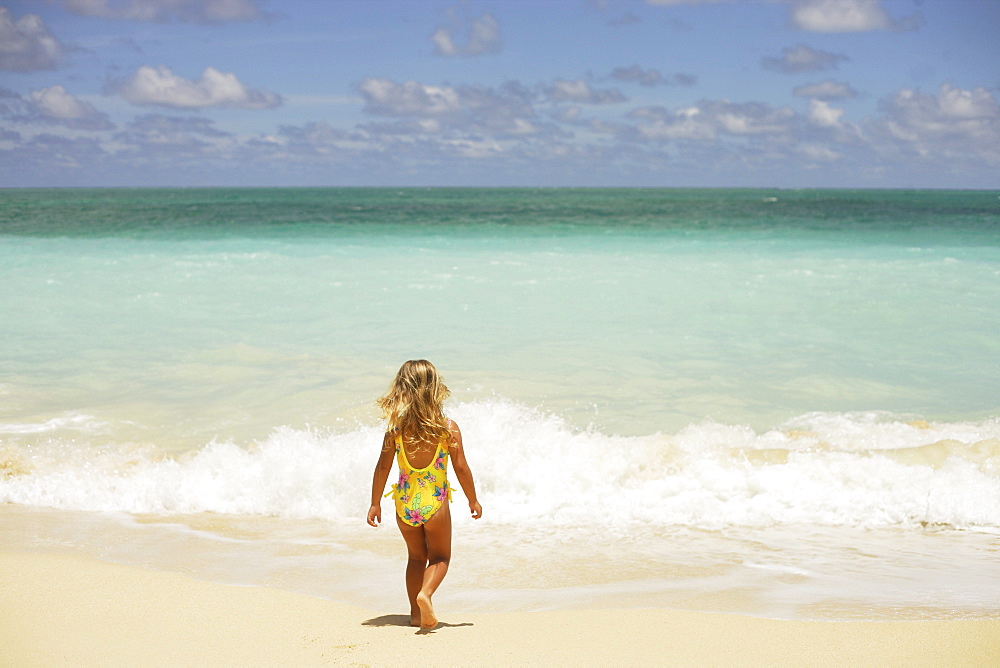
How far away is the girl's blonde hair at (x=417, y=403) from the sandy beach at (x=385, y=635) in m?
0.88

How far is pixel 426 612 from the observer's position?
11.1ft

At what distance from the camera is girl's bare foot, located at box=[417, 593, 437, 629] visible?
3398 millimetres

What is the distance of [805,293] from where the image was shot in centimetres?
1491

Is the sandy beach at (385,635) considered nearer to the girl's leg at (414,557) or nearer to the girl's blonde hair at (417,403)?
the girl's leg at (414,557)

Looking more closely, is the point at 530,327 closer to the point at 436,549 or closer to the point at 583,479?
the point at 583,479

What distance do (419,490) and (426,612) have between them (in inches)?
20.7

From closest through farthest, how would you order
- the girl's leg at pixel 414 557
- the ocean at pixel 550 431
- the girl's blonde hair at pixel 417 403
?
the girl's blonde hair at pixel 417 403 < the girl's leg at pixel 414 557 < the ocean at pixel 550 431

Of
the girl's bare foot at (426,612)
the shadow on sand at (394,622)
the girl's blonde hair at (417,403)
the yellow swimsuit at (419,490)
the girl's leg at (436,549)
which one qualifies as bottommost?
the shadow on sand at (394,622)

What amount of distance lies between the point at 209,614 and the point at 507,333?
804 cm

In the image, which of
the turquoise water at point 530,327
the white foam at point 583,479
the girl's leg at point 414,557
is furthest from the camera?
the turquoise water at point 530,327

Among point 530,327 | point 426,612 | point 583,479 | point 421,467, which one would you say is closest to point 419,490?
point 421,467

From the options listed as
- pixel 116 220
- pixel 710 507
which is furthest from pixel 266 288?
pixel 116 220

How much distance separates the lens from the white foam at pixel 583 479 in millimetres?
5582

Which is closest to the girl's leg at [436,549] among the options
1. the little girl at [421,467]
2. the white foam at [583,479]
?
the little girl at [421,467]
